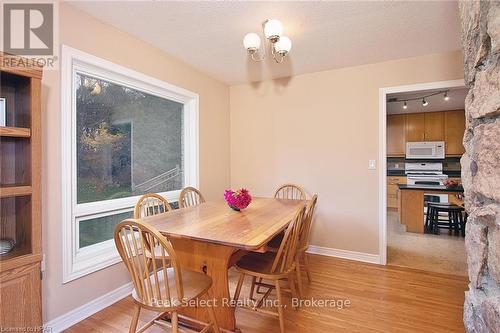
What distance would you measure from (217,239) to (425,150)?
6009mm

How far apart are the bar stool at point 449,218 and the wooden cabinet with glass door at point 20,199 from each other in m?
5.12

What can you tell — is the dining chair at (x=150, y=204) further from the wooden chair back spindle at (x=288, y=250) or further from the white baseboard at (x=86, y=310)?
the wooden chair back spindle at (x=288, y=250)

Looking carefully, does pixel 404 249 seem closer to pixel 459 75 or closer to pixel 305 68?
pixel 459 75

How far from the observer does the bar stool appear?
4.14m

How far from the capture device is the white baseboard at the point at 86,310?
182 cm

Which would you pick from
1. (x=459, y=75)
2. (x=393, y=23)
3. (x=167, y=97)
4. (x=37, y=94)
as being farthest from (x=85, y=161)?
(x=459, y=75)

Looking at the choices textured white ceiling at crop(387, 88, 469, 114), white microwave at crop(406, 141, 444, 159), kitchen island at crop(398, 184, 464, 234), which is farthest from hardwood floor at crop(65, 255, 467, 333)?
white microwave at crop(406, 141, 444, 159)

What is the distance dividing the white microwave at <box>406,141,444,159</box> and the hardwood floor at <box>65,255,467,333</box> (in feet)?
12.7

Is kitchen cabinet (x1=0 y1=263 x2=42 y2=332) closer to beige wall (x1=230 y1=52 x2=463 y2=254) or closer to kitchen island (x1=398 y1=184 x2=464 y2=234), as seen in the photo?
beige wall (x1=230 y1=52 x2=463 y2=254)

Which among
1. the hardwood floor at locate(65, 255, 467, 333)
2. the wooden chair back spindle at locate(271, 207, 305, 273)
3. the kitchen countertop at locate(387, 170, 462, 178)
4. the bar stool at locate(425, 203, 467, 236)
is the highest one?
the kitchen countertop at locate(387, 170, 462, 178)

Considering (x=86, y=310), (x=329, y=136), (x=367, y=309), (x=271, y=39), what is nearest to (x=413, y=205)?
(x=329, y=136)

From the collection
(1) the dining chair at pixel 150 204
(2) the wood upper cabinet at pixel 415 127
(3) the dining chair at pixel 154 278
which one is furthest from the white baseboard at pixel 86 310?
(2) the wood upper cabinet at pixel 415 127

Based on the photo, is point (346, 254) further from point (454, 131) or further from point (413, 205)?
point (454, 131)

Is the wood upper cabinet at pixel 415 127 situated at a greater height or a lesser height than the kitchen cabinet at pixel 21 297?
greater
